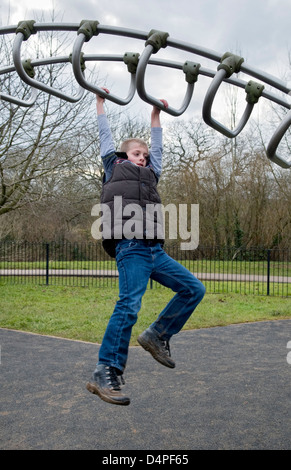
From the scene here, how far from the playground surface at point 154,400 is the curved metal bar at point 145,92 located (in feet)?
7.25

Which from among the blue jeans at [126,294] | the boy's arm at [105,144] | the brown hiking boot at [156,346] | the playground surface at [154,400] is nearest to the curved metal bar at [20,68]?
the boy's arm at [105,144]

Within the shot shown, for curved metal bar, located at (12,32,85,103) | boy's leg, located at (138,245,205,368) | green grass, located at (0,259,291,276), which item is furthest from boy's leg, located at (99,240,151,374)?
green grass, located at (0,259,291,276)

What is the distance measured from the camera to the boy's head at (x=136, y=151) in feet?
7.48

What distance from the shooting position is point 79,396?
4.14m

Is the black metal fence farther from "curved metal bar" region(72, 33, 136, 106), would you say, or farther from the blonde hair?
"curved metal bar" region(72, 33, 136, 106)

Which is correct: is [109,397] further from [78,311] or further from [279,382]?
[78,311]

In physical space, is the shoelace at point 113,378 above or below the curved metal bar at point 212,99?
below

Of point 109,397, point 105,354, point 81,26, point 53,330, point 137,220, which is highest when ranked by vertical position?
point 81,26

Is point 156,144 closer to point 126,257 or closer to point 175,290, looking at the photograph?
point 126,257

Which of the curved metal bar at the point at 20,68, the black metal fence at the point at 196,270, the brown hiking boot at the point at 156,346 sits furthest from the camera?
the black metal fence at the point at 196,270

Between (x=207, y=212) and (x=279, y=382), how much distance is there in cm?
1355

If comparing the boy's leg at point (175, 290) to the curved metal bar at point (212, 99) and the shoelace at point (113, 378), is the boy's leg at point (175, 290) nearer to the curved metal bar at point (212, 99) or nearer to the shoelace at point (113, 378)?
the shoelace at point (113, 378)

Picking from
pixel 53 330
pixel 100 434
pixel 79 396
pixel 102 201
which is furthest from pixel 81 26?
pixel 53 330

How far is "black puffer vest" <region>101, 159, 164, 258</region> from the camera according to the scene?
2.10 metres
